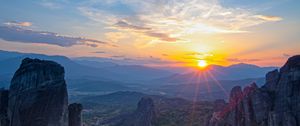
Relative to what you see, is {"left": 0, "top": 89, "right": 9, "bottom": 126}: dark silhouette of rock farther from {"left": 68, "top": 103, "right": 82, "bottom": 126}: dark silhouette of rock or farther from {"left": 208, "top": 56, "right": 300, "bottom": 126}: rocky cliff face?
{"left": 208, "top": 56, "right": 300, "bottom": 126}: rocky cliff face

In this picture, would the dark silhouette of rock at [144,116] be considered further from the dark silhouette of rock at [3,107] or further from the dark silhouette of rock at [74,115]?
the dark silhouette of rock at [3,107]

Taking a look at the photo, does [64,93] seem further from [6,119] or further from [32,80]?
[6,119]

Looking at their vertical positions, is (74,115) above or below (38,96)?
below

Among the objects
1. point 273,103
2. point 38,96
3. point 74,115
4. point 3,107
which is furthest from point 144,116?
point 38,96

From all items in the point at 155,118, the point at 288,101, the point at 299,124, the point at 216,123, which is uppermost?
the point at 288,101

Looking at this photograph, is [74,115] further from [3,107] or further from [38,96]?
[3,107]

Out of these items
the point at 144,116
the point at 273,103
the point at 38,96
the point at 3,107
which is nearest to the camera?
the point at 38,96

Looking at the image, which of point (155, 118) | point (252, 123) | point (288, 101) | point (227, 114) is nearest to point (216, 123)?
point (227, 114)
